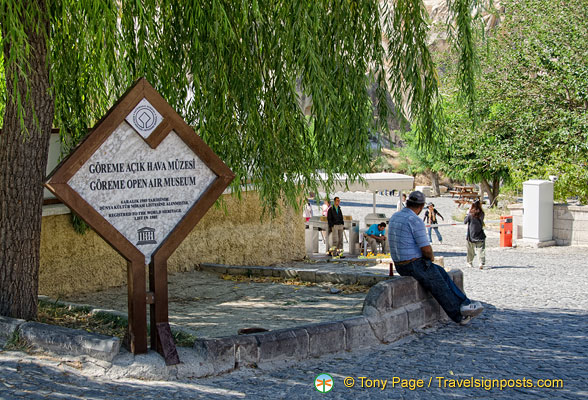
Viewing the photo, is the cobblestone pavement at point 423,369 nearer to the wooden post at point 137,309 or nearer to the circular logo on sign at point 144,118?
the wooden post at point 137,309

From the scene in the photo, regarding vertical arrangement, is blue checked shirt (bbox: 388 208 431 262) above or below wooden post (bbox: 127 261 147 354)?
above

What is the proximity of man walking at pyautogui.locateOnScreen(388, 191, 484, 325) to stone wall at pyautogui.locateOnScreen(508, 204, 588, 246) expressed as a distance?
43.0 feet

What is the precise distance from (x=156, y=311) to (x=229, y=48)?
275cm

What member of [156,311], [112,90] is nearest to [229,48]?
[112,90]

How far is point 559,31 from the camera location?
23.2 meters

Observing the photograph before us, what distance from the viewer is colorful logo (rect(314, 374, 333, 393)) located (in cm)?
523

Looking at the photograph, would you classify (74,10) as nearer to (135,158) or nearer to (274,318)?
(135,158)

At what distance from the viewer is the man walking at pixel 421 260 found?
7383 millimetres

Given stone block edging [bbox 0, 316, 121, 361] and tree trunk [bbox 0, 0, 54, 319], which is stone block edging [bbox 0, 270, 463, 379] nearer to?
stone block edging [bbox 0, 316, 121, 361]

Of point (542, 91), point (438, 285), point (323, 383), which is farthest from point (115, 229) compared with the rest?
point (542, 91)

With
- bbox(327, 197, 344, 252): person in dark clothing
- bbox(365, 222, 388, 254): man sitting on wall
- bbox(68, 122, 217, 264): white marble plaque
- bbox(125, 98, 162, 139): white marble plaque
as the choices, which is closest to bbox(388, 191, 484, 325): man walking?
bbox(68, 122, 217, 264): white marble plaque

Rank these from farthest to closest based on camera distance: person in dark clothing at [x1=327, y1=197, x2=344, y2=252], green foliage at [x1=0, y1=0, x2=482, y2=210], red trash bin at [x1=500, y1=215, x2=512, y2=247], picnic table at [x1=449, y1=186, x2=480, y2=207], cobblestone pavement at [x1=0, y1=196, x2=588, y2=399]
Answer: picnic table at [x1=449, y1=186, x2=480, y2=207] → red trash bin at [x1=500, y1=215, x2=512, y2=247] → person in dark clothing at [x1=327, y1=197, x2=344, y2=252] → green foliage at [x1=0, y1=0, x2=482, y2=210] → cobblestone pavement at [x1=0, y1=196, x2=588, y2=399]

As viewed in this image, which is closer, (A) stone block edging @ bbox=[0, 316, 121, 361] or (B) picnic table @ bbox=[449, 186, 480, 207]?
(A) stone block edging @ bbox=[0, 316, 121, 361]

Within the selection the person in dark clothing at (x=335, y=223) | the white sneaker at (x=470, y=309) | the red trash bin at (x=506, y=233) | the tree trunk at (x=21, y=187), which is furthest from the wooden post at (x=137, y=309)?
the red trash bin at (x=506, y=233)
